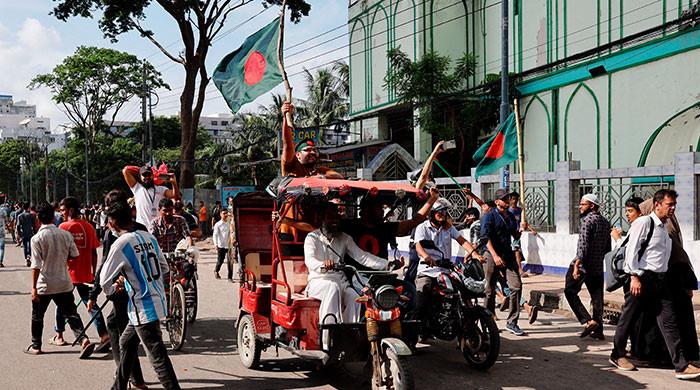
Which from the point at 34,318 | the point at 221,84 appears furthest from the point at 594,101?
the point at 34,318

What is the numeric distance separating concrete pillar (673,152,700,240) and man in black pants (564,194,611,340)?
12.4ft

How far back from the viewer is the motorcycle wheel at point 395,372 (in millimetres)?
5191

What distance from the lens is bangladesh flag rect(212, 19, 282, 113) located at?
1162 centimetres

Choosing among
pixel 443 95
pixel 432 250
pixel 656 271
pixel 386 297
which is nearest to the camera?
pixel 386 297

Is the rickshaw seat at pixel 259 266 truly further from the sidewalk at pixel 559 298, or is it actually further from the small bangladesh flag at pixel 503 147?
the small bangladesh flag at pixel 503 147

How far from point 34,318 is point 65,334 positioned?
1144 millimetres

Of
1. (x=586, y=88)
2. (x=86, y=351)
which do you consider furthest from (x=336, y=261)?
(x=586, y=88)

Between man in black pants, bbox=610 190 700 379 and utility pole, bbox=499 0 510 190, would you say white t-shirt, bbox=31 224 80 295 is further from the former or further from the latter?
utility pole, bbox=499 0 510 190

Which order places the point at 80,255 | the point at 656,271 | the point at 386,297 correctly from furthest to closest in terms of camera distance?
the point at 80,255, the point at 656,271, the point at 386,297

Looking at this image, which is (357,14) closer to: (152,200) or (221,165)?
(221,165)

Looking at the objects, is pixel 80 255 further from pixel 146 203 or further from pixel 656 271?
pixel 656 271

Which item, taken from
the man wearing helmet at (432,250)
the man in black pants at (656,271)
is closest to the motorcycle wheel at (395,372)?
the man wearing helmet at (432,250)

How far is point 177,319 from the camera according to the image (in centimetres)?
811

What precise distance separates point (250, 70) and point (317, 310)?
259 inches
